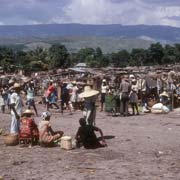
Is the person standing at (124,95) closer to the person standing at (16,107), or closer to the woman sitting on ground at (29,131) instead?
the person standing at (16,107)

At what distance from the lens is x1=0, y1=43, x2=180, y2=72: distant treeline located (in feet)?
273

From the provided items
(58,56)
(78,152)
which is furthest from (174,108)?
(58,56)

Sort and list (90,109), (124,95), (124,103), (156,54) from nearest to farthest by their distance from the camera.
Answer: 1. (90,109)
2. (124,95)
3. (124,103)
4. (156,54)

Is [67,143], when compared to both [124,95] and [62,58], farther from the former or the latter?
[62,58]

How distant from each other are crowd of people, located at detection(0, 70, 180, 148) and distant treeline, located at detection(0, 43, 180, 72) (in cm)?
5040

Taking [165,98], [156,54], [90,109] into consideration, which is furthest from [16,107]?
[156,54]

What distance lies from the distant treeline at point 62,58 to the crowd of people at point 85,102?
50.4m

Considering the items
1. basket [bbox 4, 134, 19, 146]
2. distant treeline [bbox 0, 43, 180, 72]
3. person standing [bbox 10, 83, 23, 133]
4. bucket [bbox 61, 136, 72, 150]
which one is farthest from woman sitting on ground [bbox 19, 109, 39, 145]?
distant treeline [bbox 0, 43, 180, 72]

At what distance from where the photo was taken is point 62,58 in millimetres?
95500

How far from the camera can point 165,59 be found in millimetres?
101312

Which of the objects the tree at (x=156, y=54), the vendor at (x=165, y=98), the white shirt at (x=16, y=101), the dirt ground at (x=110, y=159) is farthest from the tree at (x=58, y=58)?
the white shirt at (x=16, y=101)

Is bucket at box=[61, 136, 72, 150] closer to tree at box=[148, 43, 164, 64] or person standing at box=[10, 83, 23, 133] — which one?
person standing at box=[10, 83, 23, 133]

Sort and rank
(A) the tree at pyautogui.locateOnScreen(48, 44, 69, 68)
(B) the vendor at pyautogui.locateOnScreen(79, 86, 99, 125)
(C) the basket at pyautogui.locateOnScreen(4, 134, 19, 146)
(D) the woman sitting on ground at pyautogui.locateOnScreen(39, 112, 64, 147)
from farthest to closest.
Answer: (A) the tree at pyautogui.locateOnScreen(48, 44, 69, 68) < (B) the vendor at pyautogui.locateOnScreen(79, 86, 99, 125) < (C) the basket at pyautogui.locateOnScreen(4, 134, 19, 146) < (D) the woman sitting on ground at pyautogui.locateOnScreen(39, 112, 64, 147)

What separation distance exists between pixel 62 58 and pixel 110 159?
83171 mm
